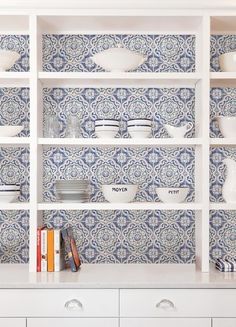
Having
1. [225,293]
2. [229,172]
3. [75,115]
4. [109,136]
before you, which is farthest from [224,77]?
[225,293]

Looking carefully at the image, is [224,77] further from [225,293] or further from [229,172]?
[225,293]

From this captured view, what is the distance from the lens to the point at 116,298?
2.47m

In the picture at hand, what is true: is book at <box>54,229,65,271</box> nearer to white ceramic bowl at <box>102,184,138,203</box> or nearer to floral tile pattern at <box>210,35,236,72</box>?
white ceramic bowl at <box>102,184,138,203</box>

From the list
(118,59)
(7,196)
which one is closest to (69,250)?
(7,196)

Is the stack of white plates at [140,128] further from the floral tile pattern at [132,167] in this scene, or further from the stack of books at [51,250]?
the stack of books at [51,250]

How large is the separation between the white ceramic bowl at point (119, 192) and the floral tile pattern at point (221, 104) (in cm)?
65

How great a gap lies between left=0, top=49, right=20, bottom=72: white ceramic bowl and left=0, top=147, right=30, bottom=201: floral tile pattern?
19.8 inches

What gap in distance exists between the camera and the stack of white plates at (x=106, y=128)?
2.80m

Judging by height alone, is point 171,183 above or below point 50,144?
below

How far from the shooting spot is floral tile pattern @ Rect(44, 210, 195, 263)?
10.0 ft

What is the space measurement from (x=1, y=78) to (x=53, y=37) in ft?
1.60

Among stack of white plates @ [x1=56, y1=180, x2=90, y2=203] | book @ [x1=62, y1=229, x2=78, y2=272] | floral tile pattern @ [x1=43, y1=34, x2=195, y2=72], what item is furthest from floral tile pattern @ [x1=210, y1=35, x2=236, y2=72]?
book @ [x1=62, y1=229, x2=78, y2=272]

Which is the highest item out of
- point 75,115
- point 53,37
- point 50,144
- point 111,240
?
point 53,37

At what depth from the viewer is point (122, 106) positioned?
10.1 ft
